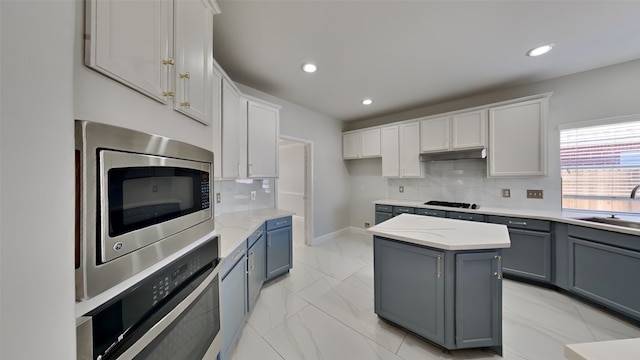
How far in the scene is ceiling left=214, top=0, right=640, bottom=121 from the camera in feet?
5.31

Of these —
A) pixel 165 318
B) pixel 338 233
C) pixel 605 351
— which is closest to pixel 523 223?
pixel 605 351

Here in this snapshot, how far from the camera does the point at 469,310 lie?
150 centimetres

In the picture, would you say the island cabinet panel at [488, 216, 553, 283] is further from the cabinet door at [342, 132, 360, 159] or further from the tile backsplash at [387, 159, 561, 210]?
the cabinet door at [342, 132, 360, 159]

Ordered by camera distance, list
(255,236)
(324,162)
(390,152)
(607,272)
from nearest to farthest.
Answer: (607,272) < (255,236) < (390,152) < (324,162)

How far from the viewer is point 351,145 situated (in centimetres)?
448

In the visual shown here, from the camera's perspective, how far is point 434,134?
3402 millimetres

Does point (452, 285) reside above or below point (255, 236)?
below

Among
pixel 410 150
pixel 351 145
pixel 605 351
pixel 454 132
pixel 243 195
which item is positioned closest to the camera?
pixel 605 351

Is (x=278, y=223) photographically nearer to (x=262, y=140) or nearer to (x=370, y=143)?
(x=262, y=140)

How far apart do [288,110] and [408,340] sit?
3.33 m

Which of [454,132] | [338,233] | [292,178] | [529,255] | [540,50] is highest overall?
[540,50]

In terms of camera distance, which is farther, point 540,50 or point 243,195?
point 243,195

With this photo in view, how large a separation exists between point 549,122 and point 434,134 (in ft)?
4.32

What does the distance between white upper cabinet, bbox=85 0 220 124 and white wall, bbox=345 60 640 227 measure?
3.68 meters
